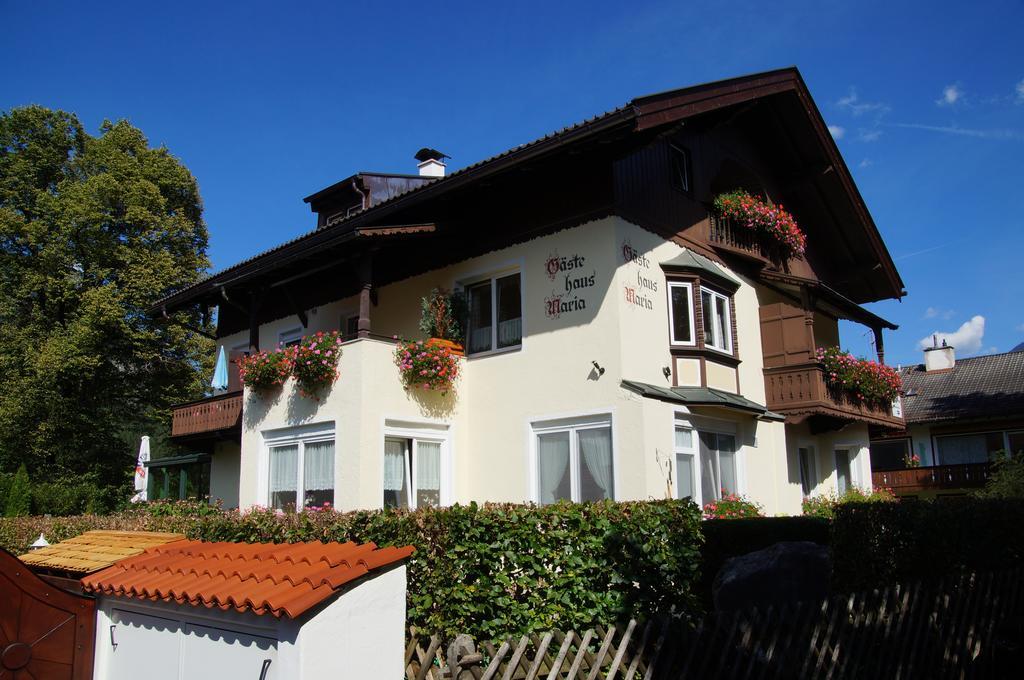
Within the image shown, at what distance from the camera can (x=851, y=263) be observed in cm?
2231

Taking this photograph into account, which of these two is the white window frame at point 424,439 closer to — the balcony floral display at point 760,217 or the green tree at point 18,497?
the balcony floral display at point 760,217

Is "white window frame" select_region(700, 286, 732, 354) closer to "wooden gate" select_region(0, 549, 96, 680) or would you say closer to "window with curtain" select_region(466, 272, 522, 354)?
"window with curtain" select_region(466, 272, 522, 354)

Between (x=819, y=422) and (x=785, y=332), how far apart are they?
9.04 ft

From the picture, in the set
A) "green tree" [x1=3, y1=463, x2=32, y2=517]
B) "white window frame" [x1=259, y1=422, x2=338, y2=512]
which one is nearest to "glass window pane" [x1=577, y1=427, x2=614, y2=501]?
"white window frame" [x1=259, y1=422, x2=338, y2=512]

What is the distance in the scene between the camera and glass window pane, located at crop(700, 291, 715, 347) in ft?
49.5

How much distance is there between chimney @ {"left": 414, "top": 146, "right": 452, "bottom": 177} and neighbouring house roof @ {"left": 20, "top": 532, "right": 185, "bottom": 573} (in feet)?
55.3

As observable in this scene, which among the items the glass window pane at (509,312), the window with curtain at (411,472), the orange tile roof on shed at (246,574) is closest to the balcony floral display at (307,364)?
the window with curtain at (411,472)

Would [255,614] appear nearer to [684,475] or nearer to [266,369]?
[684,475]

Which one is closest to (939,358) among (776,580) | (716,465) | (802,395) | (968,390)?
(968,390)

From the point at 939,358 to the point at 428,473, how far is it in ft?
109

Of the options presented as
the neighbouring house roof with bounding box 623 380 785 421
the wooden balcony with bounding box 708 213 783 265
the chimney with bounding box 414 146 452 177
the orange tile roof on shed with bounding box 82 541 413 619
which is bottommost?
the orange tile roof on shed with bounding box 82 541 413 619

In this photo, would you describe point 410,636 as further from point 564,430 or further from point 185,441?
point 185,441

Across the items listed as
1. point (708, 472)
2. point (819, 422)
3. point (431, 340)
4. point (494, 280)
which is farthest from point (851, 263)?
point (431, 340)

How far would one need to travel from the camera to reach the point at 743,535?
Answer: 38.2 ft
